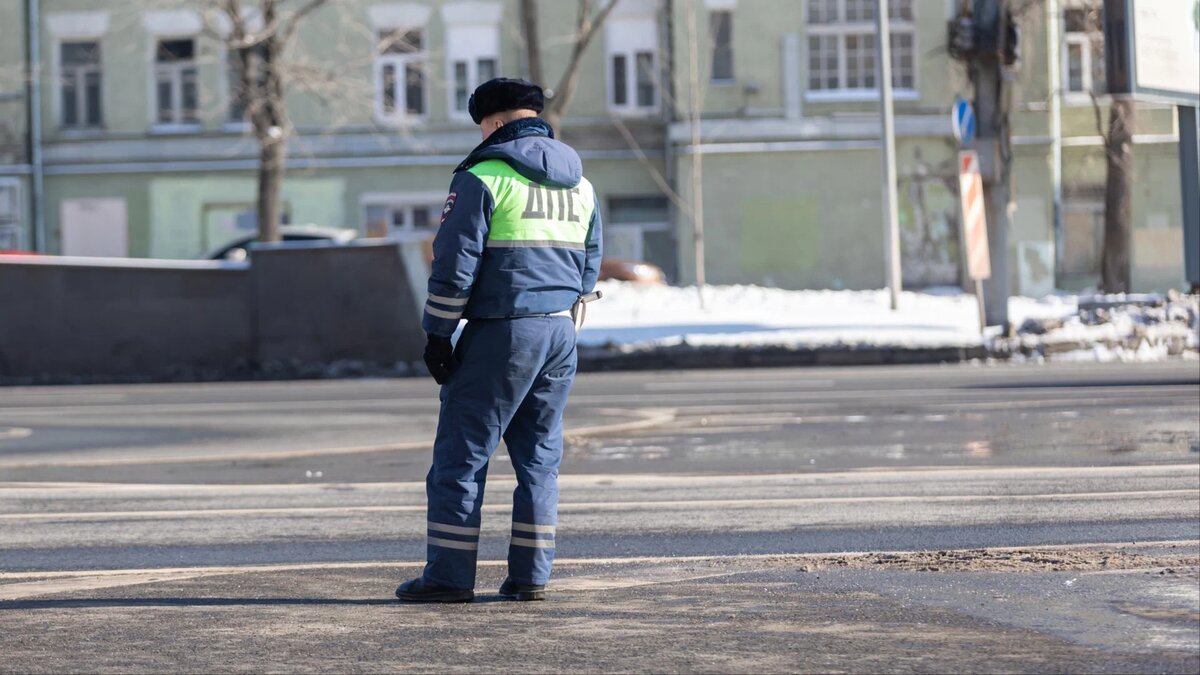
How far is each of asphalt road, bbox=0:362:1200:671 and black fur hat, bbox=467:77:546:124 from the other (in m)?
1.57

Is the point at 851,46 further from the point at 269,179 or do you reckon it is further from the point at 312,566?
the point at 312,566

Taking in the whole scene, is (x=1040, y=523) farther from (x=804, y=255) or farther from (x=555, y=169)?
(x=804, y=255)

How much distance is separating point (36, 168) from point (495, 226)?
1341 inches

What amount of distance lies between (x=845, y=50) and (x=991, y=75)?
1465 cm

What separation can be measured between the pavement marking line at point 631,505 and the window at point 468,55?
29174 mm

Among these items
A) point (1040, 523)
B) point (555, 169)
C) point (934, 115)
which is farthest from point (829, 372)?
point (934, 115)

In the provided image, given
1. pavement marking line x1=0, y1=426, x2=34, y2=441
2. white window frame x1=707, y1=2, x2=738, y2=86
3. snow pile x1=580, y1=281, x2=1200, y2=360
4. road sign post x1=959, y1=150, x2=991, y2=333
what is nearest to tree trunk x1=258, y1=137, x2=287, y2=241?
snow pile x1=580, y1=281, x2=1200, y2=360

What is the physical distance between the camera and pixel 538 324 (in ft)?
18.6

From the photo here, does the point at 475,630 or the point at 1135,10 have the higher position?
the point at 1135,10

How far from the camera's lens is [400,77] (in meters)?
37.8

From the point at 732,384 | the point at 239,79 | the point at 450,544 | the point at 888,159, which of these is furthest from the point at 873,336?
the point at 239,79

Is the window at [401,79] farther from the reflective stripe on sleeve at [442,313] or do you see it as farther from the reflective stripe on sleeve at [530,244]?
the reflective stripe on sleeve at [442,313]

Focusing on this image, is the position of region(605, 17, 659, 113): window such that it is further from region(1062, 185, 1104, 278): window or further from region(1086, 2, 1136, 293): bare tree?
region(1086, 2, 1136, 293): bare tree

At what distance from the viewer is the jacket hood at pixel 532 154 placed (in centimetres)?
567
